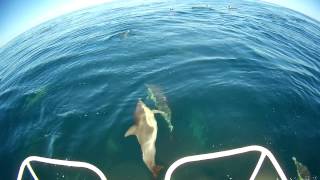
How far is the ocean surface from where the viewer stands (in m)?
10.9

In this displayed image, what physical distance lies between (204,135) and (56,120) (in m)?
6.25

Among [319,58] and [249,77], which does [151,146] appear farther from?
[319,58]

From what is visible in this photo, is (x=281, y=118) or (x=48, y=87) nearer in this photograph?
(x=281, y=118)

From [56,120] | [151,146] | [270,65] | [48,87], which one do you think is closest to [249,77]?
[270,65]

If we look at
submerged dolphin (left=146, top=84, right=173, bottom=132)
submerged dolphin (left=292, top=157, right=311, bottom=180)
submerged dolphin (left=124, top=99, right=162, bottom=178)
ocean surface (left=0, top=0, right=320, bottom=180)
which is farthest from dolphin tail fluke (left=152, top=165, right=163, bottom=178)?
submerged dolphin (left=292, top=157, right=311, bottom=180)

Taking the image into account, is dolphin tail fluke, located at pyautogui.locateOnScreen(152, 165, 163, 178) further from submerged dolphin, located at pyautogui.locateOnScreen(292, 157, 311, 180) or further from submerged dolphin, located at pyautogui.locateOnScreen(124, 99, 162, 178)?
submerged dolphin, located at pyautogui.locateOnScreen(292, 157, 311, 180)

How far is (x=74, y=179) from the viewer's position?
10.1m

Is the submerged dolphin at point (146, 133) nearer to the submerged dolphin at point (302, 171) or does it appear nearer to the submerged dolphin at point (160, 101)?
the submerged dolphin at point (160, 101)

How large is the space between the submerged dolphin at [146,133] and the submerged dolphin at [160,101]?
0.54 meters

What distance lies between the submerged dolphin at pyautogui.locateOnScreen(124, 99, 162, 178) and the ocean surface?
264 mm

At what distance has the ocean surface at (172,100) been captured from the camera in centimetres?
1090

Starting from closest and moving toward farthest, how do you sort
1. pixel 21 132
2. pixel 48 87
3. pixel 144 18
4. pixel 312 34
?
pixel 21 132
pixel 48 87
pixel 312 34
pixel 144 18

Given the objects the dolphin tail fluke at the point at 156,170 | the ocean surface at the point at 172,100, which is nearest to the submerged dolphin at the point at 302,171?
the ocean surface at the point at 172,100

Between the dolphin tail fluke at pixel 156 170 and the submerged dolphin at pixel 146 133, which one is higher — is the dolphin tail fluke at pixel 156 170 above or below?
below
